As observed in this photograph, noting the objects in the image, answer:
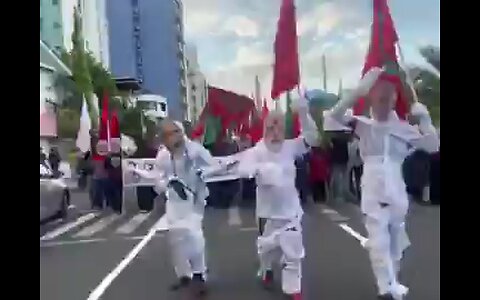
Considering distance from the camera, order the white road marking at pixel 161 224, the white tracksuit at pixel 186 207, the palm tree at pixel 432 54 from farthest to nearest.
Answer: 1. the white road marking at pixel 161 224
2. the white tracksuit at pixel 186 207
3. the palm tree at pixel 432 54

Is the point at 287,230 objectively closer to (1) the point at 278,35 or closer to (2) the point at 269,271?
(2) the point at 269,271

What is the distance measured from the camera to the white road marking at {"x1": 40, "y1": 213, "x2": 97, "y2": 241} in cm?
321

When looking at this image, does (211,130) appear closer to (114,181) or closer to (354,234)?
(114,181)

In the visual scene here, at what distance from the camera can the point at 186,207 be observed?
3.36 m

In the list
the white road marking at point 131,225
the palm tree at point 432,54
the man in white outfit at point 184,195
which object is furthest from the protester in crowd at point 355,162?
the white road marking at point 131,225

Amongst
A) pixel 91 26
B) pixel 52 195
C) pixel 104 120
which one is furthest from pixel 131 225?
pixel 91 26

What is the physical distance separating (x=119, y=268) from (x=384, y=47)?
145 cm

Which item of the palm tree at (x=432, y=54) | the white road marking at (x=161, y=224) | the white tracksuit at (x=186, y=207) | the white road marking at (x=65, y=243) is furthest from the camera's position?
the white road marking at (x=161, y=224)

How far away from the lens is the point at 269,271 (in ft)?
10.9

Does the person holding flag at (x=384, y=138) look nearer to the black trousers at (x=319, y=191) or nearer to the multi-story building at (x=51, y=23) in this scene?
the black trousers at (x=319, y=191)

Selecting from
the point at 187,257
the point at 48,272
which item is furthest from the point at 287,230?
the point at 48,272

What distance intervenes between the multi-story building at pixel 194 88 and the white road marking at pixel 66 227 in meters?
0.62

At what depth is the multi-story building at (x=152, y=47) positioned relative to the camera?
3.18m
